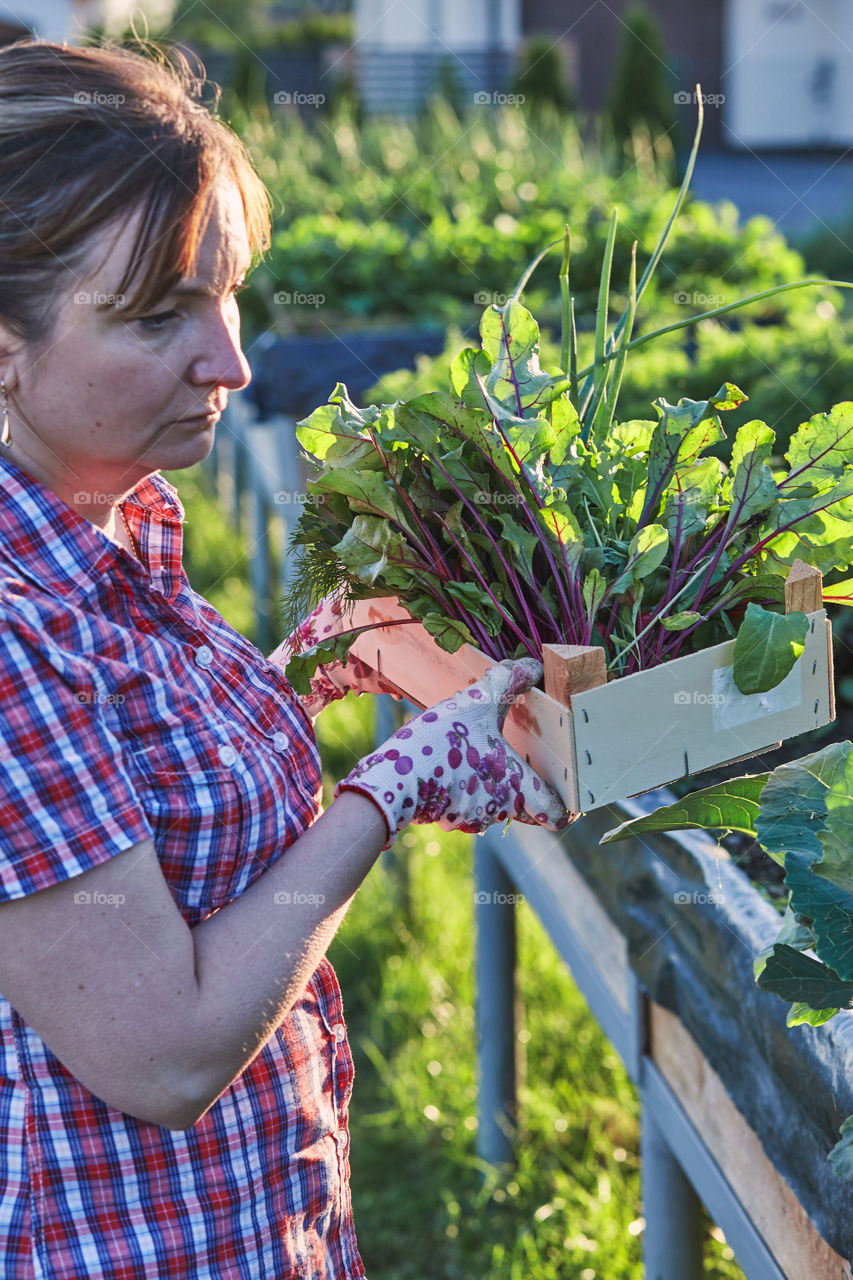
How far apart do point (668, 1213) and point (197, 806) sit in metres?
1.14

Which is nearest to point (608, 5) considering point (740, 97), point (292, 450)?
point (740, 97)

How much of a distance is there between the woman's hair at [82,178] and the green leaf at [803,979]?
74 cm

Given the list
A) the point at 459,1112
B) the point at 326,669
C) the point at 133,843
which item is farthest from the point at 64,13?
the point at 133,843

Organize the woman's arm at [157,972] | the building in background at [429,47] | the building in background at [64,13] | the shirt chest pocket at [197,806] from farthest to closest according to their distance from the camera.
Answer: the building in background at [64,13], the building in background at [429,47], the shirt chest pocket at [197,806], the woman's arm at [157,972]

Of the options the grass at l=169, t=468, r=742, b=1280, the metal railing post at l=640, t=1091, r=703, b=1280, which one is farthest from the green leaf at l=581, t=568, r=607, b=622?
the grass at l=169, t=468, r=742, b=1280

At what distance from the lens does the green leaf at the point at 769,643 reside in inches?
43.2

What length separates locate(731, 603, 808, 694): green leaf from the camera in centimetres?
110

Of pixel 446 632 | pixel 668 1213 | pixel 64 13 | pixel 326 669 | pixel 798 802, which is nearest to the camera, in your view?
pixel 798 802

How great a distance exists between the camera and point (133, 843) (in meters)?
0.93

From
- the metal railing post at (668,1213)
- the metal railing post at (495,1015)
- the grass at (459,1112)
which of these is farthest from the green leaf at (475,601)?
the grass at (459,1112)

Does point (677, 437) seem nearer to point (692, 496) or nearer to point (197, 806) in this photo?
point (692, 496)

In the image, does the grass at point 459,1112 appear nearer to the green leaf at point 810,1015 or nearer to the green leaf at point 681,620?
the green leaf at point 810,1015

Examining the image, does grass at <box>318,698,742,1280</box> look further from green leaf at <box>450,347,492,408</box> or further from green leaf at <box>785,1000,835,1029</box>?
green leaf at <box>450,347,492,408</box>

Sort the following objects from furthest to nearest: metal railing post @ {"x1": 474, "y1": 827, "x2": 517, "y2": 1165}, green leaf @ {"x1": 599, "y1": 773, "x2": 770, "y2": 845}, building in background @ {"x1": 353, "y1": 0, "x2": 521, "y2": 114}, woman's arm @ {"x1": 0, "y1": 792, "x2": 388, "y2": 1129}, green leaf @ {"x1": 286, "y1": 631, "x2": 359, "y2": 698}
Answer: building in background @ {"x1": 353, "y1": 0, "x2": 521, "y2": 114} → metal railing post @ {"x1": 474, "y1": 827, "x2": 517, "y2": 1165} → green leaf @ {"x1": 286, "y1": 631, "x2": 359, "y2": 698} → green leaf @ {"x1": 599, "y1": 773, "x2": 770, "y2": 845} → woman's arm @ {"x1": 0, "y1": 792, "x2": 388, "y2": 1129}
